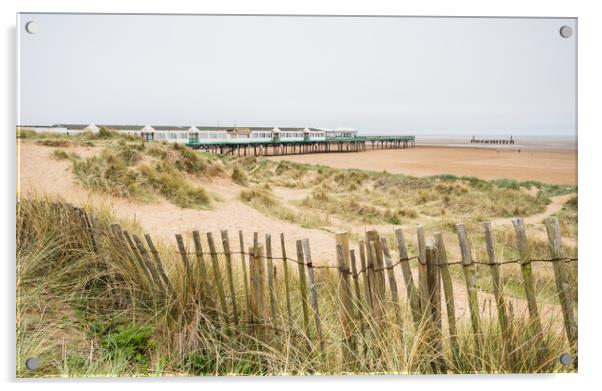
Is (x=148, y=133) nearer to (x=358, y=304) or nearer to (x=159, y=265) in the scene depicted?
(x=159, y=265)

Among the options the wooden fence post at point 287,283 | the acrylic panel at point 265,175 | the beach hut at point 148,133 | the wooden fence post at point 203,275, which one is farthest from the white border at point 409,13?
the beach hut at point 148,133

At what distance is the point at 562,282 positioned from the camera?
3.23 m

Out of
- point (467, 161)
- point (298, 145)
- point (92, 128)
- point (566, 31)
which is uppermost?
point (566, 31)

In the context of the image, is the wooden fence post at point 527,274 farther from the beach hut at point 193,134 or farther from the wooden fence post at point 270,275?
the beach hut at point 193,134

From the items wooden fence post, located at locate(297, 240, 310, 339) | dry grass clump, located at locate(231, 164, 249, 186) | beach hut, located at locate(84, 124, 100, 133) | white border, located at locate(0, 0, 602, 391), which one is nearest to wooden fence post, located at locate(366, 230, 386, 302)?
wooden fence post, located at locate(297, 240, 310, 339)

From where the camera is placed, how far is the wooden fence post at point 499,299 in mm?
3034

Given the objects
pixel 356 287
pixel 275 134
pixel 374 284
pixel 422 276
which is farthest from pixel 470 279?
pixel 275 134

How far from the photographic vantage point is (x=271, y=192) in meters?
3.96

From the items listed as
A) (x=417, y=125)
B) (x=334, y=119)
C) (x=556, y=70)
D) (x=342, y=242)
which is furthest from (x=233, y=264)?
(x=556, y=70)

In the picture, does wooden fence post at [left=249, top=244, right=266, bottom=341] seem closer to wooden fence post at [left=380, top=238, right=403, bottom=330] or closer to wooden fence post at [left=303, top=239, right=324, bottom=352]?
wooden fence post at [left=303, top=239, right=324, bottom=352]

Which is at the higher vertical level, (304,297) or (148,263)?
(148,263)

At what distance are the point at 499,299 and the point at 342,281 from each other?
92 centimetres

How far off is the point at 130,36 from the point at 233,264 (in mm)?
1672

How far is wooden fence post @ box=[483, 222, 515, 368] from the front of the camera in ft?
9.95
